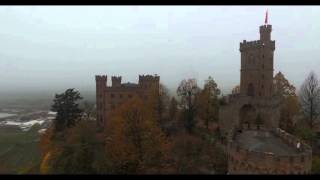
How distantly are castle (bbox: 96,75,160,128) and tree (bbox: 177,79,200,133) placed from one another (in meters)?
3.14

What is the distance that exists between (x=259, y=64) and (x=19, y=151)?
30214mm

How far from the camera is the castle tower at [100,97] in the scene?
41.2 meters

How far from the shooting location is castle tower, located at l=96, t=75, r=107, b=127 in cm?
4122

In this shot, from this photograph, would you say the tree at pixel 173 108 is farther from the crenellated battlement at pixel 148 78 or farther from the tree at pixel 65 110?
the tree at pixel 65 110

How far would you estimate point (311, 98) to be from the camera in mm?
37812

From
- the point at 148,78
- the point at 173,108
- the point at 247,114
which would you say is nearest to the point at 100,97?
the point at 148,78

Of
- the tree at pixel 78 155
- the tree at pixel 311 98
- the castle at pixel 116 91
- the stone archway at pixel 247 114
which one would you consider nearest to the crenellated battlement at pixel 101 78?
the castle at pixel 116 91

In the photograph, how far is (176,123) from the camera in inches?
1425

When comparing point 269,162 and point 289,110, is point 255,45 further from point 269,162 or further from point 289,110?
point 269,162

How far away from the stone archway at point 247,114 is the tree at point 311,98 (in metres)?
7.00

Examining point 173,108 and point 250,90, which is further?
point 173,108

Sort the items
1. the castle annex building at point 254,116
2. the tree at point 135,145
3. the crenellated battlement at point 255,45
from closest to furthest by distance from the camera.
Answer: the castle annex building at point 254,116, the tree at point 135,145, the crenellated battlement at point 255,45

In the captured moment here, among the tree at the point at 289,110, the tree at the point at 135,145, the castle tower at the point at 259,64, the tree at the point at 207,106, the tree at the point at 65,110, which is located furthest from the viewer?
the tree at the point at 289,110
